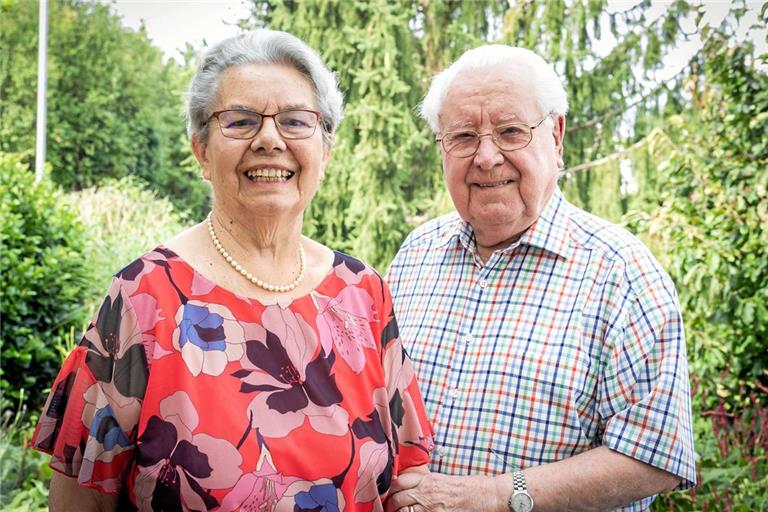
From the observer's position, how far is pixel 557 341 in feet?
6.40

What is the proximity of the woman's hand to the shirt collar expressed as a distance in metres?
1.20

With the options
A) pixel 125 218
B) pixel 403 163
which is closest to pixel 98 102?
pixel 125 218

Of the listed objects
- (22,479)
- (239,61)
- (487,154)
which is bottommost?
(22,479)

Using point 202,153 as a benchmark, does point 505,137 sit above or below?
above

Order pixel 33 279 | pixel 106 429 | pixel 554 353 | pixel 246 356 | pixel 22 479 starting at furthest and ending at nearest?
pixel 33 279 → pixel 22 479 → pixel 554 353 → pixel 246 356 → pixel 106 429

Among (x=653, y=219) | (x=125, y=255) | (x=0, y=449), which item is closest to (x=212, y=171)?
(x=0, y=449)

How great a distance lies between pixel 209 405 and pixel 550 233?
1.09 m

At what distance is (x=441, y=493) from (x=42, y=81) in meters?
6.75

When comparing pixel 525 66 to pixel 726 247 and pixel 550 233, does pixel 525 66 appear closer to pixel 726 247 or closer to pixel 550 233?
pixel 550 233

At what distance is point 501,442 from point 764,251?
2400 mm

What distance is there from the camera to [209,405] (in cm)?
148

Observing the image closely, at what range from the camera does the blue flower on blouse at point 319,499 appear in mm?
1531

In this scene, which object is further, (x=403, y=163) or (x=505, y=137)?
(x=403, y=163)

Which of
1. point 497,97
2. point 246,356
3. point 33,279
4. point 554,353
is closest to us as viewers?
point 246,356
